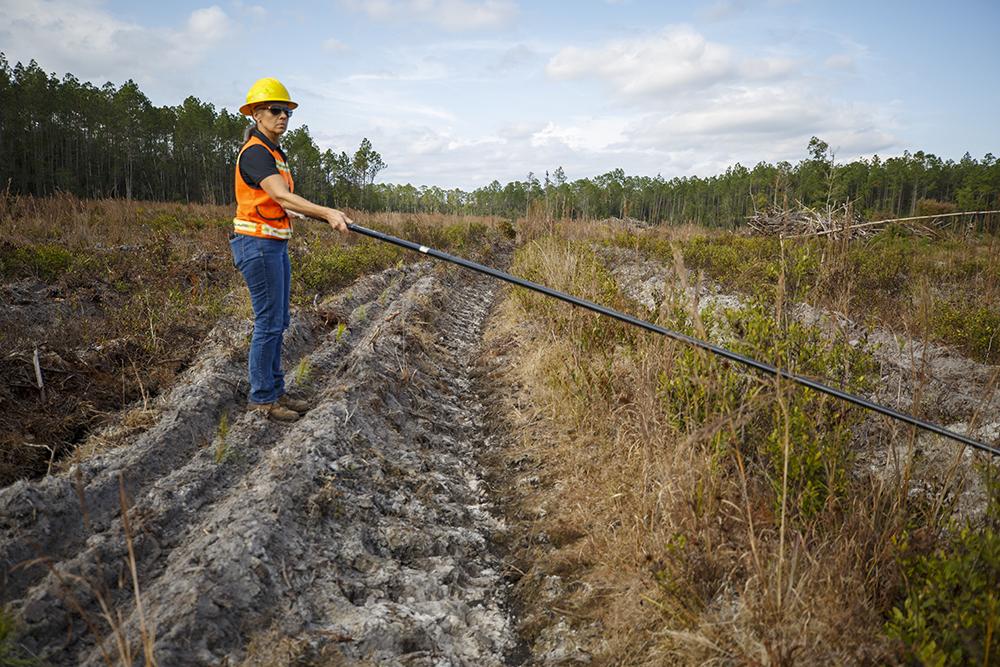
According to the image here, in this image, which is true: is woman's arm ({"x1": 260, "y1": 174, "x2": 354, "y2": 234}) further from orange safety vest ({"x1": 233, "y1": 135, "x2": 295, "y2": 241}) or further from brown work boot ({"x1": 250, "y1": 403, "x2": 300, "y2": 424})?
brown work boot ({"x1": 250, "y1": 403, "x2": 300, "y2": 424})

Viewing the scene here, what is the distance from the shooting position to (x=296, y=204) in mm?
3703

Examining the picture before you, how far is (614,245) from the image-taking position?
1427 cm

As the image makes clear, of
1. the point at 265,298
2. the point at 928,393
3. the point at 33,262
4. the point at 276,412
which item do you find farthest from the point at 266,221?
the point at 928,393

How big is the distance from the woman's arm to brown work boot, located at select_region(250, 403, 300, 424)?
5.09 ft

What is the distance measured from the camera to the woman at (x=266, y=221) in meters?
3.80

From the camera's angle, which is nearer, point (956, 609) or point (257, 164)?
point (956, 609)

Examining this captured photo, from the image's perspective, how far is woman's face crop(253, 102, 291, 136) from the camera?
3.92 metres

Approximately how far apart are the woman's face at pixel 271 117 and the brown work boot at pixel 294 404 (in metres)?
2.12

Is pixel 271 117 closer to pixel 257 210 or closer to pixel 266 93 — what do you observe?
pixel 266 93

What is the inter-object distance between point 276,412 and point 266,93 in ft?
7.92

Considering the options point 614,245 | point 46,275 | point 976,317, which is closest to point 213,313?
point 46,275

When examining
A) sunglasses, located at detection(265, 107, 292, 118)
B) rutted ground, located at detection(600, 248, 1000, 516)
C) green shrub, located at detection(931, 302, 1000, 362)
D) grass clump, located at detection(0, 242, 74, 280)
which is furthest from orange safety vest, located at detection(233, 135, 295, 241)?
green shrub, located at detection(931, 302, 1000, 362)

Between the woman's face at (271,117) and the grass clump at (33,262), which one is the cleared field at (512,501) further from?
the woman's face at (271,117)

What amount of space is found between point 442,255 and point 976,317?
724cm
